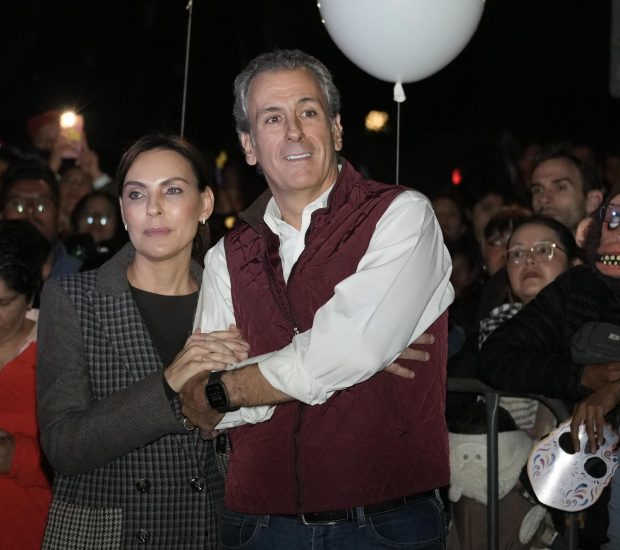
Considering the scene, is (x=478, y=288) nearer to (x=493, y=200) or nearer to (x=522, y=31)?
(x=493, y=200)

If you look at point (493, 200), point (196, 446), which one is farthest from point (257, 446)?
point (493, 200)

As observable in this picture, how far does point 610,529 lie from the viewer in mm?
3652

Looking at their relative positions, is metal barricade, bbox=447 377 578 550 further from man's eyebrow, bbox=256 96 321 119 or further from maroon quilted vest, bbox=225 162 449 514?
man's eyebrow, bbox=256 96 321 119

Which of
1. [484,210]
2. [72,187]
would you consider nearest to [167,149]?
[484,210]

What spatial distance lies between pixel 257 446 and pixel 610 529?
1514 mm

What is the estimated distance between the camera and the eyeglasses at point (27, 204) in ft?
20.9

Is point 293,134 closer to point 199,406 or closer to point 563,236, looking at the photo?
point 199,406

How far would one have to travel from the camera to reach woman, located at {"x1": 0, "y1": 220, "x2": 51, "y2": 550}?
3.98 metres

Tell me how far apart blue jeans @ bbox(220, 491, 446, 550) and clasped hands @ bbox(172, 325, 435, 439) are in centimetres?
33

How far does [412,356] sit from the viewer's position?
285 centimetres

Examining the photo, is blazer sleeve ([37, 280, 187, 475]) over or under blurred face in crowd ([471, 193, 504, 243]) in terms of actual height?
under

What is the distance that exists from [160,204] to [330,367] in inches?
42.7

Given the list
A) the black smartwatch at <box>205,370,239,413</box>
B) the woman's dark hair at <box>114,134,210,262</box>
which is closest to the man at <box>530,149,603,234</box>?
the woman's dark hair at <box>114,134,210,262</box>

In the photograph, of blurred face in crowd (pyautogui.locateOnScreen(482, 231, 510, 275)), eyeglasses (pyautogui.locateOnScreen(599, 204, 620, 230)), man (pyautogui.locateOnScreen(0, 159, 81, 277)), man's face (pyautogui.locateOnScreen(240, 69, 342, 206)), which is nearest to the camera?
man's face (pyautogui.locateOnScreen(240, 69, 342, 206))
